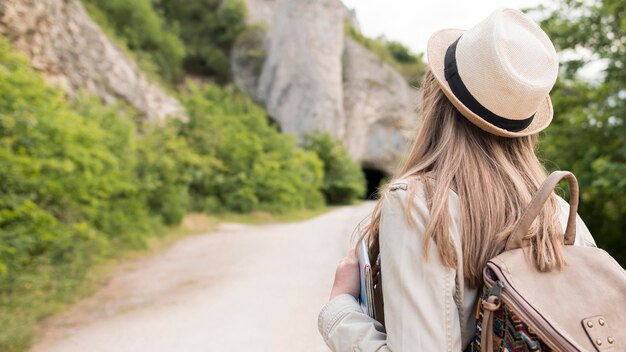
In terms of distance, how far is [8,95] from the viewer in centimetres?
504

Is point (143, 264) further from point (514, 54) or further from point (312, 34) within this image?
point (312, 34)

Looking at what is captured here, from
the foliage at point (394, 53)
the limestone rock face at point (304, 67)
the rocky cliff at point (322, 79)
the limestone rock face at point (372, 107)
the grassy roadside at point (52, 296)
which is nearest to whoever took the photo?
the grassy roadside at point (52, 296)

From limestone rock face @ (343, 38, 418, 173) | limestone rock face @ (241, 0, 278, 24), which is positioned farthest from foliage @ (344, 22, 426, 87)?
limestone rock face @ (241, 0, 278, 24)

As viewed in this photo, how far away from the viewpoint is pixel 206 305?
5500 mm

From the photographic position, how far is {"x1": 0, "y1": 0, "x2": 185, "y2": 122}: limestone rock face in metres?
9.12

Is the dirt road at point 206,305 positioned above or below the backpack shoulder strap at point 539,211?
below

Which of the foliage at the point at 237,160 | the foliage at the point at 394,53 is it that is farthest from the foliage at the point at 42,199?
the foliage at the point at 394,53

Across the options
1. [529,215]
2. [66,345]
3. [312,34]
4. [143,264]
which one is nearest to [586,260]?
[529,215]

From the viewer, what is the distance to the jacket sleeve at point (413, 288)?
3.27ft

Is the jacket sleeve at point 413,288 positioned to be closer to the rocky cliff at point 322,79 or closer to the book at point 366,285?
the book at point 366,285

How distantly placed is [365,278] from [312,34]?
30201mm

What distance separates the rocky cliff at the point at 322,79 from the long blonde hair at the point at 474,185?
26362mm

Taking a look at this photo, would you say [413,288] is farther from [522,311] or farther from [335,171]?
[335,171]

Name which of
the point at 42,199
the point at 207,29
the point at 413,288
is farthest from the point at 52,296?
the point at 207,29
